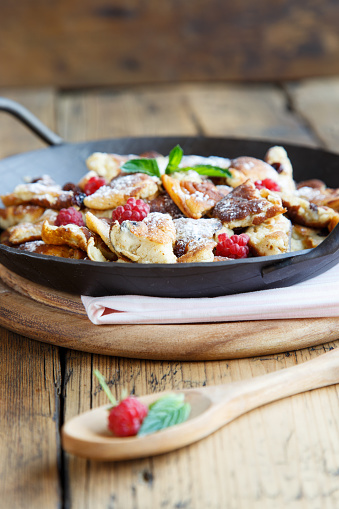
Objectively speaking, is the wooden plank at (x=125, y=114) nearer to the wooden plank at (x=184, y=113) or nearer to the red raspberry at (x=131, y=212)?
the wooden plank at (x=184, y=113)

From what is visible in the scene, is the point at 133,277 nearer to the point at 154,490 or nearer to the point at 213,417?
the point at 213,417

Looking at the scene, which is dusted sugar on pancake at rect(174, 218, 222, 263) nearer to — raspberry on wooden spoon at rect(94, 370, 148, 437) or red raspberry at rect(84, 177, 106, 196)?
red raspberry at rect(84, 177, 106, 196)

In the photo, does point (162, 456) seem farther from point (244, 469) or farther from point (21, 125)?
point (21, 125)

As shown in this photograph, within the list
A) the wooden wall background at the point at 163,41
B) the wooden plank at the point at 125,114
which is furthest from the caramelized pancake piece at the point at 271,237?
the wooden wall background at the point at 163,41

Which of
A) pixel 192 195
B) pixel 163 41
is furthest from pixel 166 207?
pixel 163 41

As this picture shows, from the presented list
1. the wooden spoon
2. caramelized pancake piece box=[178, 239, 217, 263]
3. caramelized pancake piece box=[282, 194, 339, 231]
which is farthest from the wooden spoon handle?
caramelized pancake piece box=[282, 194, 339, 231]

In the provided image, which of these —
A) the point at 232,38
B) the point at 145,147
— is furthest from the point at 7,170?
the point at 232,38
